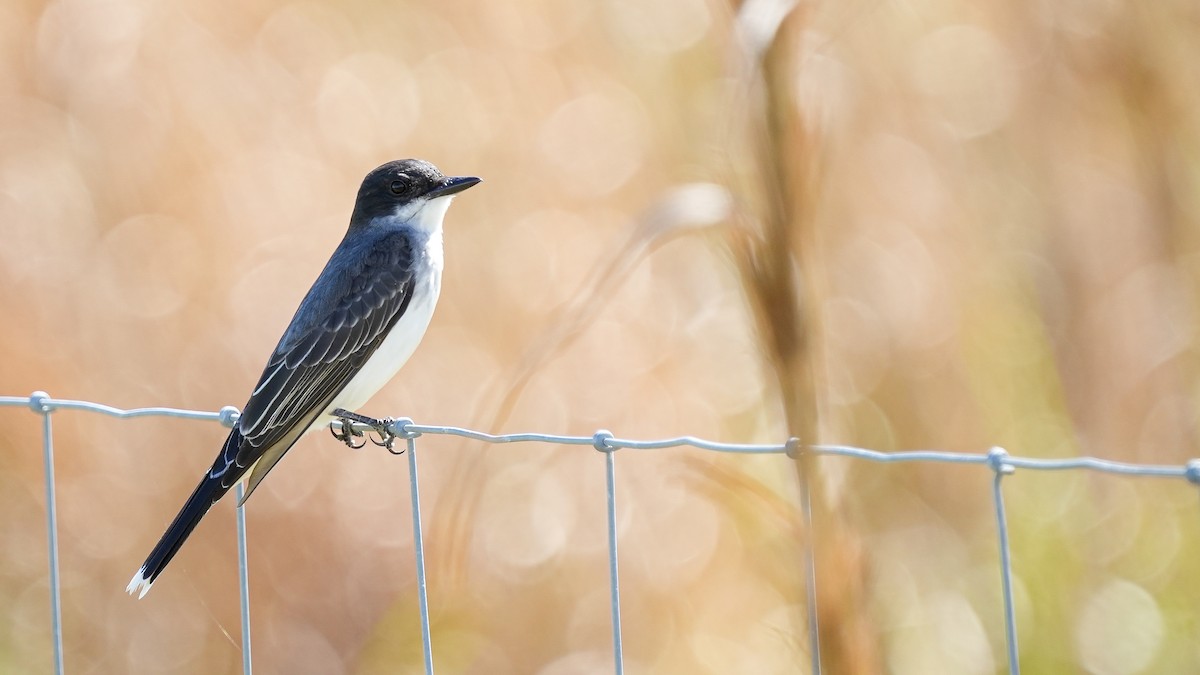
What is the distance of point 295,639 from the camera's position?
190 inches

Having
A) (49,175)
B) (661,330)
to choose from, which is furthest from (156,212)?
(661,330)

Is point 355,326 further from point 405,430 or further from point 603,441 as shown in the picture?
point 603,441

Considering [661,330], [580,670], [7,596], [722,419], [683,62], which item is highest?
[683,62]

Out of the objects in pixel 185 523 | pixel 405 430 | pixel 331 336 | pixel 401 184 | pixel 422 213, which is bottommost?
pixel 185 523

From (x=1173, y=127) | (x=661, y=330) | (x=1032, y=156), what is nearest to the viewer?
(x=1173, y=127)

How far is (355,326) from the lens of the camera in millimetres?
4125

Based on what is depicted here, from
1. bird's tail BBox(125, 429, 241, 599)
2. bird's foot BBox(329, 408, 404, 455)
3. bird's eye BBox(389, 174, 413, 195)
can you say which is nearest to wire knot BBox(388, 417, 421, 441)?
bird's foot BBox(329, 408, 404, 455)

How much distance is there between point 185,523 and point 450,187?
1.45 metres

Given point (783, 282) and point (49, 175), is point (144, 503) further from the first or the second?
point (783, 282)

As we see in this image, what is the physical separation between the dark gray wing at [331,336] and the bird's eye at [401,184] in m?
0.21

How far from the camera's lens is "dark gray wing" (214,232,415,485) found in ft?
12.6

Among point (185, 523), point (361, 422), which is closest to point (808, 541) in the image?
point (185, 523)

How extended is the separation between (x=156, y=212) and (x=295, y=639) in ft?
6.15

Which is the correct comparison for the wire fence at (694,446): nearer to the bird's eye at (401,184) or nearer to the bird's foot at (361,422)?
→ the bird's foot at (361,422)
